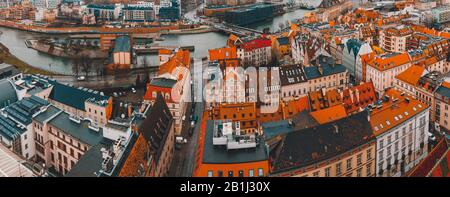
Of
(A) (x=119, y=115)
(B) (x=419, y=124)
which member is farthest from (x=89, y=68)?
(B) (x=419, y=124)

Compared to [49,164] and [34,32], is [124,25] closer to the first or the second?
[34,32]

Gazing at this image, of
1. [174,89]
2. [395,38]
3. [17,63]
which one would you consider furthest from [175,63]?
[17,63]

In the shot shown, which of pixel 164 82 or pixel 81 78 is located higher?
pixel 164 82

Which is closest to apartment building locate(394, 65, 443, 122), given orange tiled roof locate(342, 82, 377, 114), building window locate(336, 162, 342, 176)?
orange tiled roof locate(342, 82, 377, 114)

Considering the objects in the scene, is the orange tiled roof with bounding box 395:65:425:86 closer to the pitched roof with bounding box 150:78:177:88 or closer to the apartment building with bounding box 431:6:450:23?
the pitched roof with bounding box 150:78:177:88

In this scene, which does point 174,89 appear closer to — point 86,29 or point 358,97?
point 358,97
